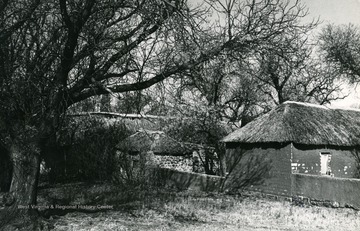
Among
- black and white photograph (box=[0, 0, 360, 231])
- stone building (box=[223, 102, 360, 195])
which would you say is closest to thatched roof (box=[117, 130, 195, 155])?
black and white photograph (box=[0, 0, 360, 231])

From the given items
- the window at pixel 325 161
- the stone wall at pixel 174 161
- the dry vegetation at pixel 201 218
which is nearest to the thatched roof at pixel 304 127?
Answer: the window at pixel 325 161

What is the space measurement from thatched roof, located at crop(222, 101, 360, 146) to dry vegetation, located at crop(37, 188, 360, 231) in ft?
13.2

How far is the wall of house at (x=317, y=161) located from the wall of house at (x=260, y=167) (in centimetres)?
44

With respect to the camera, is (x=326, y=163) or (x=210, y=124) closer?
(x=326, y=163)

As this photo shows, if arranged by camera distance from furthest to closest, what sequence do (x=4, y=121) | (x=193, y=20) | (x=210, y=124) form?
(x=210, y=124) → (x=4, y=121) → (x=193, y=20)

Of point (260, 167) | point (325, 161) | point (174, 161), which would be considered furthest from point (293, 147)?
point (174, 161)

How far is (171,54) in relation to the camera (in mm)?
8375

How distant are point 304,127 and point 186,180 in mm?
7254

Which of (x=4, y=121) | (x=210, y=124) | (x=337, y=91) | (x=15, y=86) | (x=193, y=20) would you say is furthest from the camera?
(x=337, y=91)

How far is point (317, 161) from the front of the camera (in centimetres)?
1753

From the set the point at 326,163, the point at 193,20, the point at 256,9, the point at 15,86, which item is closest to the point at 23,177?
the point at 15,86

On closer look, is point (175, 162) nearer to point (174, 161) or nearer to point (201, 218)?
point (174, 161)

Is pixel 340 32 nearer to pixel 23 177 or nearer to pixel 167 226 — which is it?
pixel 167 226

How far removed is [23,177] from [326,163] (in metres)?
14.9
